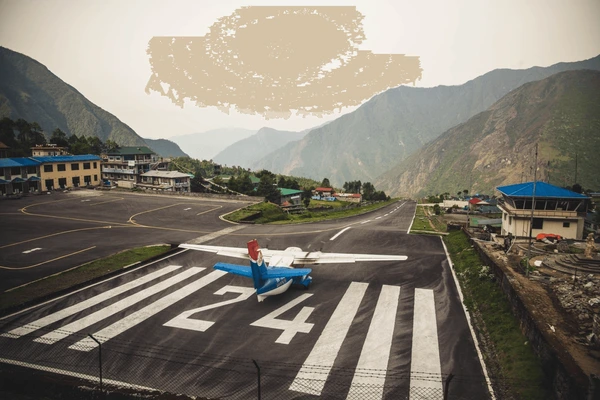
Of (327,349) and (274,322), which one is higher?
(274,322)

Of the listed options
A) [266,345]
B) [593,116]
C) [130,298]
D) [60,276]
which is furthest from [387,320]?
[593,116]

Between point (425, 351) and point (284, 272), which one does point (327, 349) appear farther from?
point (284, 272)

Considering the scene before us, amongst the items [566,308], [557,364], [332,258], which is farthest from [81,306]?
[566,308]

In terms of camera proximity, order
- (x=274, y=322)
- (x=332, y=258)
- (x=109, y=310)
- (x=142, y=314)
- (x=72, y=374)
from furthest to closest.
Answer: (x=332, y=258), (x=109, y=310), (x=142, y=314), (x=274, y=322), (x=72, y=374)

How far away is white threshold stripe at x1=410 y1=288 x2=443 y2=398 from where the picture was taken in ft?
50.2

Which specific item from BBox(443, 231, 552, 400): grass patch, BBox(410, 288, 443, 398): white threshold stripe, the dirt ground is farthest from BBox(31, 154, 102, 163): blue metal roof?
the dirt ground

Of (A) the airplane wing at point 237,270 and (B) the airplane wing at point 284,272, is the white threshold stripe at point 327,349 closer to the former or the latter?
(B) the airplane wing at point 284,272

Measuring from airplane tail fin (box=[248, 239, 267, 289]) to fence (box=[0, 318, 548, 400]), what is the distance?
19.6ft

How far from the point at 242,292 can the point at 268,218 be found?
32.8 metres

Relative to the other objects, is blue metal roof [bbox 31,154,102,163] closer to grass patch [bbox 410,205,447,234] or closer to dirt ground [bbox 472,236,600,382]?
grass patch [bbox 410,205,447,234]

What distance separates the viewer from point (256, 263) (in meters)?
21.8

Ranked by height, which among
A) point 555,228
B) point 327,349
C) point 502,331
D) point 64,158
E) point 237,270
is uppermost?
point 64,158

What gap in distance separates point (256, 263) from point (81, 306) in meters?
12.4

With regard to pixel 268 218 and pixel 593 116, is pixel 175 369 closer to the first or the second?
pixel 268 218
